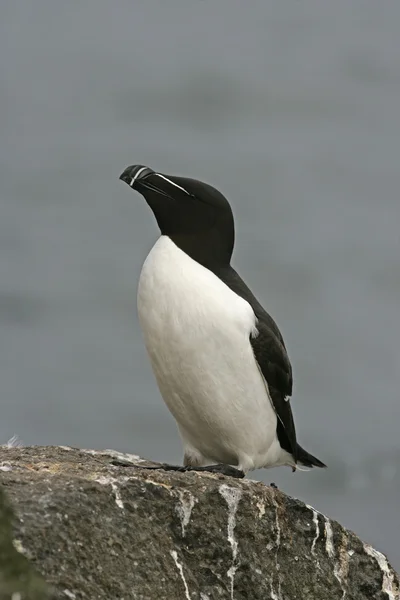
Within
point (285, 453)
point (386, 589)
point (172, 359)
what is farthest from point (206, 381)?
point (386, 589)

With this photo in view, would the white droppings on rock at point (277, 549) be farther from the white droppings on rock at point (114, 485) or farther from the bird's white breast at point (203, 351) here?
the white droppings on rock at point (114, 485)

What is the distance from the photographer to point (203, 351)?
7559 mm

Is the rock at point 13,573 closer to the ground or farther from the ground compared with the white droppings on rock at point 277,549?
closer to the ground

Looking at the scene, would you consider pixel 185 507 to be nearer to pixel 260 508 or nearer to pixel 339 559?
pixel 260 508

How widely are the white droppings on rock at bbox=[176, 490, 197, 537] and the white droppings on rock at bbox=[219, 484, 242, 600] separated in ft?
0.71

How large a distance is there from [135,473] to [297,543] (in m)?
0.99

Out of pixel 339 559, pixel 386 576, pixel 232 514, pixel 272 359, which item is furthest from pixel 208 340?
pixel 386 576

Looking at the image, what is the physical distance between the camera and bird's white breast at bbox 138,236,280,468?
7.55 metres

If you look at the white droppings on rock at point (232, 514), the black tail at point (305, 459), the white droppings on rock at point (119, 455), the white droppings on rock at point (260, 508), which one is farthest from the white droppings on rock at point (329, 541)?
the black tail at point (305, 459)

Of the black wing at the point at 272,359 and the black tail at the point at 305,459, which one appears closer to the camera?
the black wing at the point at 272,359

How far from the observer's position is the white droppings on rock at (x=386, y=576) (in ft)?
23.6

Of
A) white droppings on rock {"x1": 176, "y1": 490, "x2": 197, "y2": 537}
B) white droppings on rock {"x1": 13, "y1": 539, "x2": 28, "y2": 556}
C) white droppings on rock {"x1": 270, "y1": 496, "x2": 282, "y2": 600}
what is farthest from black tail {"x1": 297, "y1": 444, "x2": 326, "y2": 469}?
white droppings on rock {"x1": 13, "y1": 539, "x2": 28, "y2": 556}

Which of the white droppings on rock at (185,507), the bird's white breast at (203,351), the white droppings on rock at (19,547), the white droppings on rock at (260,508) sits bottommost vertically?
the white droppings on rock at (19,547)

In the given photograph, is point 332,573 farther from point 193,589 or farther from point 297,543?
point 193,589
